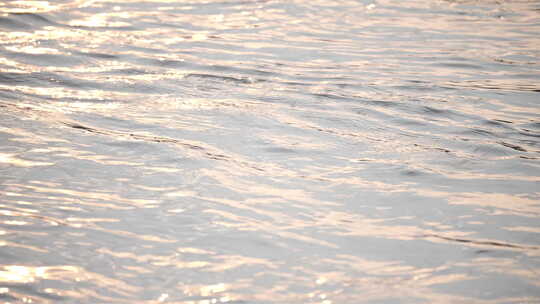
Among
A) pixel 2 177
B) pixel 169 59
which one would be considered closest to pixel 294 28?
pixel 169 59

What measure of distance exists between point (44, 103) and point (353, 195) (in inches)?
72.2

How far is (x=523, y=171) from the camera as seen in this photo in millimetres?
3254

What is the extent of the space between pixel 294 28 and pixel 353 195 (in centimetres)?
305

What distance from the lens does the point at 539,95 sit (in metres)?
4.36

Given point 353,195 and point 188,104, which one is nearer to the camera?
point 353,195

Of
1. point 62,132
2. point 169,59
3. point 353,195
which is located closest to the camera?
point 353,195

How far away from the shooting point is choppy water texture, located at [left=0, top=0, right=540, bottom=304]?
Answer: 7.54 ft

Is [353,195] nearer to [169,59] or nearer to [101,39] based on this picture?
[169,59]

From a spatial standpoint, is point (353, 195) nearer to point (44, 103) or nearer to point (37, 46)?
point (44, 103)

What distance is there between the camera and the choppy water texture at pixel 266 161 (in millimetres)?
2297

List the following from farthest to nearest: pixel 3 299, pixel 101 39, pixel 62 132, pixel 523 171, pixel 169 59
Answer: pixel 101 39 < pixel 169 59 < pixel 62 132 < pixel 523 171 < pixel 3 299

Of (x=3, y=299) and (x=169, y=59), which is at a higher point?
(x=169, y=59)

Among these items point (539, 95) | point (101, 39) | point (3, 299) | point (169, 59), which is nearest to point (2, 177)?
point (3, 299)

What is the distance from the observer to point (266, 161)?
10.7ft
